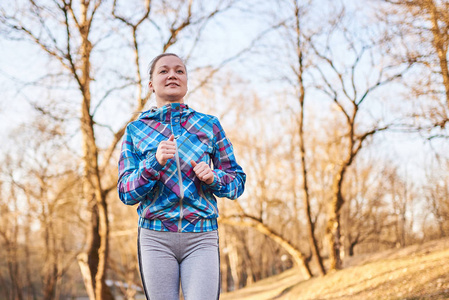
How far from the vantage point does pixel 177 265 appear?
6.66ft

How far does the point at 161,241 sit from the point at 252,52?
9.99 metres

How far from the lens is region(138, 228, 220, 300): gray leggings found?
77.3 inches

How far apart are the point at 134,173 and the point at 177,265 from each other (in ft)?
1.55

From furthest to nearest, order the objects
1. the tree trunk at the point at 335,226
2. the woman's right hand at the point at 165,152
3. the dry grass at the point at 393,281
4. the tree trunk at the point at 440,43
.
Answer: the tree trunk at the point at 335,226 < the tree trunk at the point at 440,43 < the dry grass at the point at 393,281 < the woman's right hand at the point at 165,152

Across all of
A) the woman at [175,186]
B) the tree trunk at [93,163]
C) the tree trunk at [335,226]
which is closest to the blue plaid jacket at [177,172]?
the woman at [175,186]

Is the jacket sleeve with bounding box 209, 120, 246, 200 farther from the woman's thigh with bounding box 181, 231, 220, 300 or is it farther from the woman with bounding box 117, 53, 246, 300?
the woman's thigh with bounding box 181, 231, 220, 300

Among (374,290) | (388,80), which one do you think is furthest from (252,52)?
(374,290)

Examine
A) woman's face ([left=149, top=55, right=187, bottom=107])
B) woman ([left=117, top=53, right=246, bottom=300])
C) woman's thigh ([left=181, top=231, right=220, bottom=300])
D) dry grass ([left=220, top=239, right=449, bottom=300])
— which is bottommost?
dry grass ([left=220, top=239, right=449, bottom=300])

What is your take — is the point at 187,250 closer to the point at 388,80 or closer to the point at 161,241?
the point at 161,241

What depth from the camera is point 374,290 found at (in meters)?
8.55

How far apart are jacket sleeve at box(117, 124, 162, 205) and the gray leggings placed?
19cm

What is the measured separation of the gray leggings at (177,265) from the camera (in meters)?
1.96

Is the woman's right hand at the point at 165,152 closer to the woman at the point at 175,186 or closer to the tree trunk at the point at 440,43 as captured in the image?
the woman at the point at 175,186

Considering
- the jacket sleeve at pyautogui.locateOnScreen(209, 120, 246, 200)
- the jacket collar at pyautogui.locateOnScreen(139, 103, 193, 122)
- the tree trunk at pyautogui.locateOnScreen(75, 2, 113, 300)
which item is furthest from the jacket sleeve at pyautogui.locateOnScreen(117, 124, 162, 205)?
the tree trunk at pyautogui.locateOnScreen(75, 2, 113, 300)
